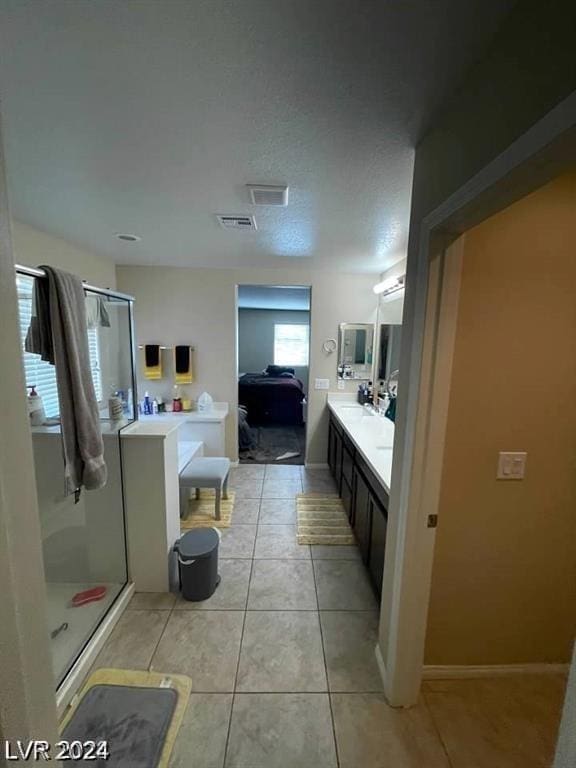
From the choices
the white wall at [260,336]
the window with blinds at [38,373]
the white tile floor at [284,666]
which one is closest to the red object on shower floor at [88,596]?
the white tile floor at [284,666]

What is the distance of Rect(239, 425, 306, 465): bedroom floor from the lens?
14.7ft

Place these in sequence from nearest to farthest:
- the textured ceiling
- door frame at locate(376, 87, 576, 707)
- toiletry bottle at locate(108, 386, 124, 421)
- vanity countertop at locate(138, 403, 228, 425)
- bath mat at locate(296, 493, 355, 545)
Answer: the textured ceiling, door frame at locate(376, 87, 576, 707), toiletry bottle at locate(108, 386, 124, 421), bath mat at locate(296, 493, 355, 545), vanity countertop at locate(138, 403, 228, 425)

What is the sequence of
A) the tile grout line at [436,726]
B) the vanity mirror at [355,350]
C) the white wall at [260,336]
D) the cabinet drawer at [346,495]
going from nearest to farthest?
the tile grout line at [436,726] → the cabinet drawer at [346,495] → the vanity mirror at [355,350] → the white wall at [260,336]

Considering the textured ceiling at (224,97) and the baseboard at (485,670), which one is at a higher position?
the textured ceiling at (224,97)

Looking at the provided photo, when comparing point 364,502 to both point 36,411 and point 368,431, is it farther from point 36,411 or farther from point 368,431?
point 36,411

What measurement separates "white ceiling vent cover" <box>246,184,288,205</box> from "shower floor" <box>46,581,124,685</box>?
2356mm

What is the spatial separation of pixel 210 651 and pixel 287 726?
0.54m

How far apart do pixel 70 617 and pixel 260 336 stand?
24.3 ft

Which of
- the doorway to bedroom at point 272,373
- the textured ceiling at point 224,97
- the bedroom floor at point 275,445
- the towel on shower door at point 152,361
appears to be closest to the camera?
the textured ceiling at point 224,97

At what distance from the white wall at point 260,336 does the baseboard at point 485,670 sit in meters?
7.24

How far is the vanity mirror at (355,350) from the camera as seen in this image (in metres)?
3.99

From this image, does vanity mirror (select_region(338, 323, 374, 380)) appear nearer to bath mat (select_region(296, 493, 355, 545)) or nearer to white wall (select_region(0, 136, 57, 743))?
bath mat (select_region(296, 493, 355, 545))

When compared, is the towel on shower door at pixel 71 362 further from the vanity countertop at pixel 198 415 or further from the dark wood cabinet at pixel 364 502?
the vanity countertop at pixel 198 415

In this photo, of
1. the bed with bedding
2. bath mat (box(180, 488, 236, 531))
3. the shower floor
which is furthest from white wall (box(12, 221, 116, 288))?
the bed with bedding
